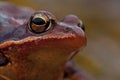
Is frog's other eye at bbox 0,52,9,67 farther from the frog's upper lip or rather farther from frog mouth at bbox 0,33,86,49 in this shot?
frog mouth at bbox 0,33,86,49

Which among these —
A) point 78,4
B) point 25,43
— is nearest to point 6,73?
point 25,43

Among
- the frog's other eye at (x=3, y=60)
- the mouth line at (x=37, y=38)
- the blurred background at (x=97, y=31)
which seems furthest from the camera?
the blurred background at (x=97, y=31)

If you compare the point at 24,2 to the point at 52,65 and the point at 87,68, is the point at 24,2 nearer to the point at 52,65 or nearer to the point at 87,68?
the point at 87,68

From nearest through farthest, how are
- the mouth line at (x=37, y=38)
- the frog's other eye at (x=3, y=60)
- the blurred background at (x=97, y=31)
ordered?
the mouth line at (x=37, y=38)
the frog's other eye at (x=3, y=60)
the blurred background at (x=97, y=31)

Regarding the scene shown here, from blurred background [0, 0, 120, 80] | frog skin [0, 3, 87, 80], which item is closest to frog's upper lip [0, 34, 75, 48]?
frog skin [0, 3, 87, 80]

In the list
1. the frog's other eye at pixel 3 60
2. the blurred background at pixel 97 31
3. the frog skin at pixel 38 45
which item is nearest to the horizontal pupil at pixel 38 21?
the frog skin at pixel 38 45

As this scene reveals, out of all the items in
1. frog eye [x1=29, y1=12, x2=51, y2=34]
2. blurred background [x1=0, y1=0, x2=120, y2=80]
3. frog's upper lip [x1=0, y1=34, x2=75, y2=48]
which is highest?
frog eye [x1=29, y1=12, x2=51, y2=34]

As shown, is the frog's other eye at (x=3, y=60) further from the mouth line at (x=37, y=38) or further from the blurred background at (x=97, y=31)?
the blurred background at (x=97, y=31)
